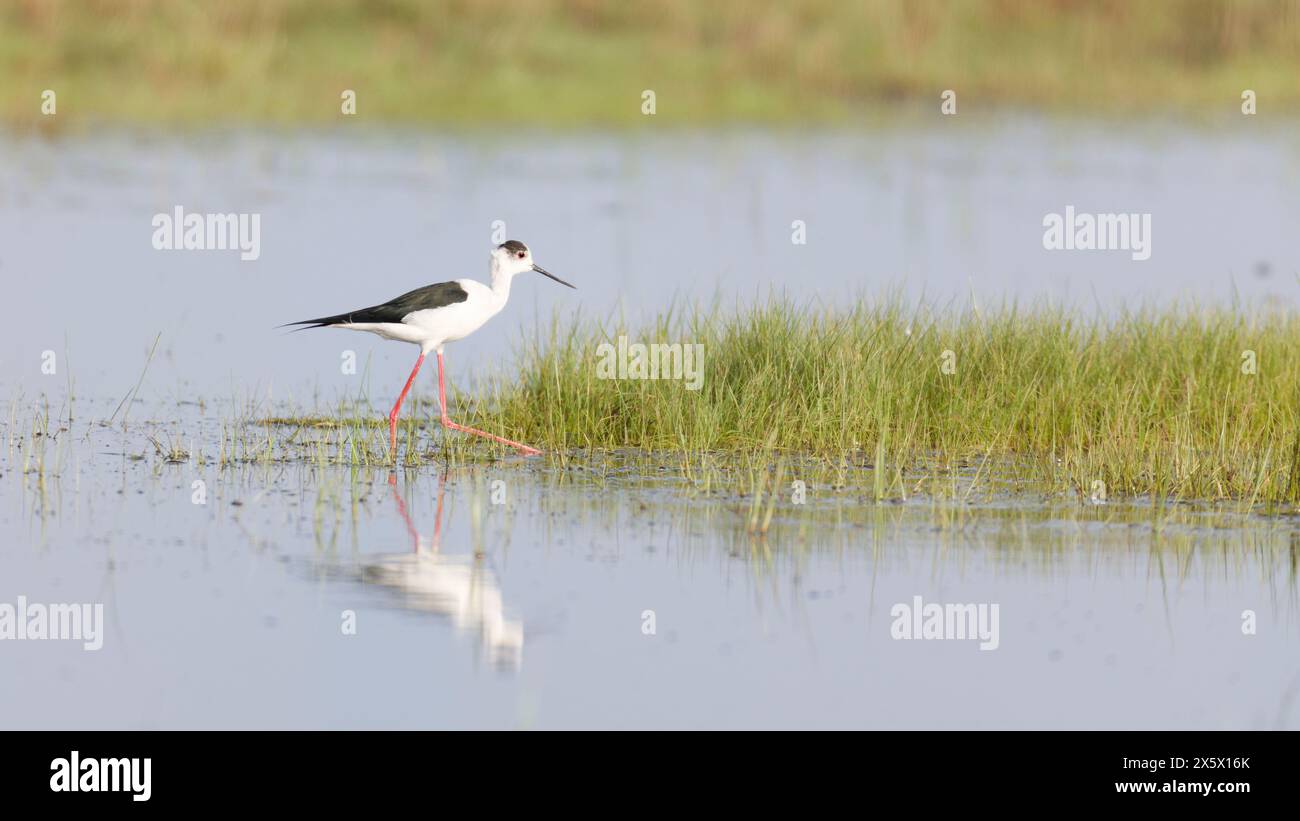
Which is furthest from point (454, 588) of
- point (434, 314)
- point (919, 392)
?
point (919, 392)

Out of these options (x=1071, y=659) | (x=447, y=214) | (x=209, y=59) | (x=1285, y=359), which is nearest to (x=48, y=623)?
(x=1071, y=659)

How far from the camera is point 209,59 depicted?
78.9 feet

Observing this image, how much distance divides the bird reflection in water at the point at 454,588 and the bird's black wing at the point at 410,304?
8.76 feet

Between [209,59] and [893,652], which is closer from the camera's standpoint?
[893,652]

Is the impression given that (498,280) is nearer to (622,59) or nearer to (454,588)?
(454,588)

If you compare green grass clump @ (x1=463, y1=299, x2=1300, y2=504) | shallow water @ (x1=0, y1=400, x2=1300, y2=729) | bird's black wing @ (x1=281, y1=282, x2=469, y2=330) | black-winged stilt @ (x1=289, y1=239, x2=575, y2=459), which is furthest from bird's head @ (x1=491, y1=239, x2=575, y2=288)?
shallow water @ (x1=0, y1=400, x2=1300, y2=729)

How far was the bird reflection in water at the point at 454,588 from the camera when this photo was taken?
6320 mm

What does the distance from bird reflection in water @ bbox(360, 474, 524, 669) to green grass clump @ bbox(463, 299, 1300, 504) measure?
1.97m

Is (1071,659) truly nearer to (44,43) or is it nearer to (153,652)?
(153,652)

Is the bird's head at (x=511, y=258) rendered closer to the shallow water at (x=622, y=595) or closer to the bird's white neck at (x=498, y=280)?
the bird's white neck at (x=498, y=280)

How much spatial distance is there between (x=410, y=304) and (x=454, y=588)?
3.74 meters

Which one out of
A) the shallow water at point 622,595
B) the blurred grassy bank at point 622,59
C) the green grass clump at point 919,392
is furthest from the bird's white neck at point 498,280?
the blurred grassy bank at point 622,59

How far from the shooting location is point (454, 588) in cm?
699

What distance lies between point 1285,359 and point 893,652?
5.33 meters
